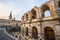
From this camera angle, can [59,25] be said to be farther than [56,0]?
No

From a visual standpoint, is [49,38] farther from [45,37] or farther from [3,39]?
[3,39]

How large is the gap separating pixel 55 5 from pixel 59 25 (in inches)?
132

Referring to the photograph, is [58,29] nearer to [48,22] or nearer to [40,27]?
[48,22]

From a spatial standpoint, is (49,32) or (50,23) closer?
(50,23)

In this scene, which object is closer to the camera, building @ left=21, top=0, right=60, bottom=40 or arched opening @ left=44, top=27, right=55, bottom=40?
building @ left=21, top=0, right=60, bottom=40

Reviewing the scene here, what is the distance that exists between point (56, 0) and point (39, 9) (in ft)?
12.3

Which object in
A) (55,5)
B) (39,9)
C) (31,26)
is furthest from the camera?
(31,26)

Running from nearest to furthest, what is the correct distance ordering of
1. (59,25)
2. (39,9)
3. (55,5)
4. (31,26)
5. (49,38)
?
(59,25)
(55,5)
(49,38)
(39,9)
(31,26)

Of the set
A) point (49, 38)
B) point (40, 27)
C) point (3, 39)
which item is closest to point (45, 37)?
point (49, 38)

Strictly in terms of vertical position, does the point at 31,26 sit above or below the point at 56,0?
below

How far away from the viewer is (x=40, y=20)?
14.7 metres

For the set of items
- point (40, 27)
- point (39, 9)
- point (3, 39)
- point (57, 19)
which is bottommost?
point (3, 39)

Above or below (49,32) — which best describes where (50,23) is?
above

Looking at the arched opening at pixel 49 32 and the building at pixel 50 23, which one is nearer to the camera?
the building at pixel 50 23
